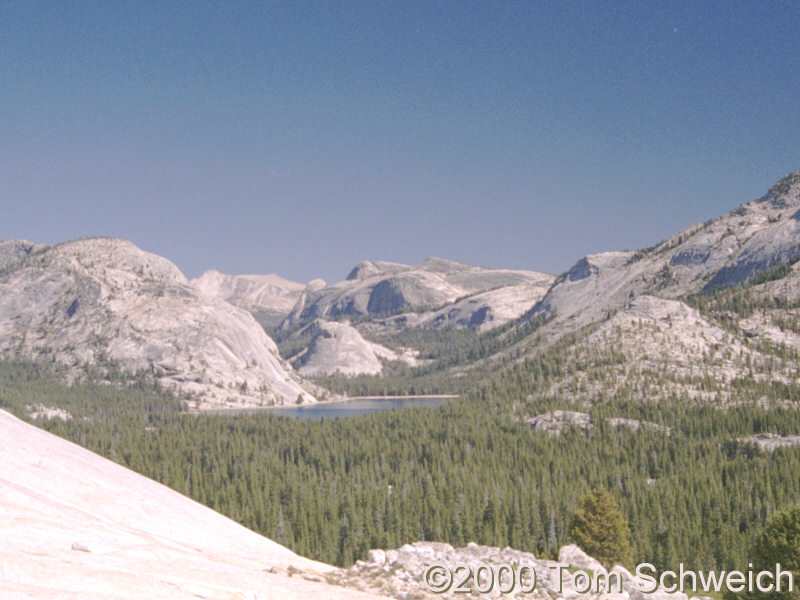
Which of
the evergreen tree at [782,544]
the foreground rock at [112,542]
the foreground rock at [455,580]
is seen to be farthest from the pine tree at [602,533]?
the foreground rock at [112,542]

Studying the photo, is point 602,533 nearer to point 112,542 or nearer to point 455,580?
point 455,580

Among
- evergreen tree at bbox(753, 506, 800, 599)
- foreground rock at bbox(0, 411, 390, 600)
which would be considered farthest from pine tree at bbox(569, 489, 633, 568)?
foreground rock at bbox(0, 411, 390, 600)

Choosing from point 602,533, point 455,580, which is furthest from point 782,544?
point 455,580

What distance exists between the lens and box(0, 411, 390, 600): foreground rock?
21.5m

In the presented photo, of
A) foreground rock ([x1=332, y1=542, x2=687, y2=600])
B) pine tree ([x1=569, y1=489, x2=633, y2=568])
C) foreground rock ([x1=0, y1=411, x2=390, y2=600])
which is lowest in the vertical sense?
pine tree ([x1=569, y1=489, x2=633, y2=568])

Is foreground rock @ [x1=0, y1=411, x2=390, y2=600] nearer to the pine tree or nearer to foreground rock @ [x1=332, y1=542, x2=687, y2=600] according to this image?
foreground rock @ [x1=332, y1=542, x2=687, y2=600]

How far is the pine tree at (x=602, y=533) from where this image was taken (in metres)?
75.0

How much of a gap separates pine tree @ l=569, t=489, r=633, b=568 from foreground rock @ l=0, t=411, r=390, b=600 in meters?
46.1

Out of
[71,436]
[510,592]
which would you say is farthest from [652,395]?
[510,592]

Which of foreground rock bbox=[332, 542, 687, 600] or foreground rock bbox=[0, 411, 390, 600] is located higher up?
foreground rock bbox=[0, 411, 390, 600]

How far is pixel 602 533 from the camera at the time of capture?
247 ft

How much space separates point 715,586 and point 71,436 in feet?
444

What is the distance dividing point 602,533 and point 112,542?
5945 cm

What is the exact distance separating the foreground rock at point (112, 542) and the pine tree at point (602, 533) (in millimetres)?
46086
